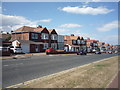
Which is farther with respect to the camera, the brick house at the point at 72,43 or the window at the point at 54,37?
the brick house at the point at 72,43

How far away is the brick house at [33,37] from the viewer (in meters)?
43.2

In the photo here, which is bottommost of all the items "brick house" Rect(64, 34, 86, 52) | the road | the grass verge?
the road

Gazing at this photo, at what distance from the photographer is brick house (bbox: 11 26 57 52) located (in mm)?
43250

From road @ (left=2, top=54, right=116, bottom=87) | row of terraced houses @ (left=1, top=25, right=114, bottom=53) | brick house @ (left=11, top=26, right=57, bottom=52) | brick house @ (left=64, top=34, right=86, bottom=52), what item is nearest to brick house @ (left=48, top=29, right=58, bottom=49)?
row of terraced houses @ (left=1, top=25, right=114, bottom=53)

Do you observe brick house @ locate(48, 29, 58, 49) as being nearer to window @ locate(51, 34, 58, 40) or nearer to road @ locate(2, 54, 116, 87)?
window @ locate(51, 34, 58, 40)

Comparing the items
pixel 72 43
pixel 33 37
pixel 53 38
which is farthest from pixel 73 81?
pixel 72 43

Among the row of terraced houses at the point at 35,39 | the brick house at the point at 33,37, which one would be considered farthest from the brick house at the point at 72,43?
the brick house at the point at 33,37

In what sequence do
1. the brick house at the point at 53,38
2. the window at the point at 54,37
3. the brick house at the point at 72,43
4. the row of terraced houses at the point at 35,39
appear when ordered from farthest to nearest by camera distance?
1. the brick house at the point at 72,43
2. the window at the point at 54,37
3. the brick house at the point at 53,38
4. the row of terraced houses at the point at 35,39

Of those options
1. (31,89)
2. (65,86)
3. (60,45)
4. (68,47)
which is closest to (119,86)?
(65,86)

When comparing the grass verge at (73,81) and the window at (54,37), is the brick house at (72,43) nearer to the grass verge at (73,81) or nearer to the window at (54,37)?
the window at (54,37)

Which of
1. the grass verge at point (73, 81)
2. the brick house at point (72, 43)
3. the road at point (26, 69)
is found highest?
the brick house at point (72, 43)

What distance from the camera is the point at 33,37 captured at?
45719mm

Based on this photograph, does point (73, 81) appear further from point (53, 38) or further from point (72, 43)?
point (72, 43)

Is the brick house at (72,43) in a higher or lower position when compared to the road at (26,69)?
higher
